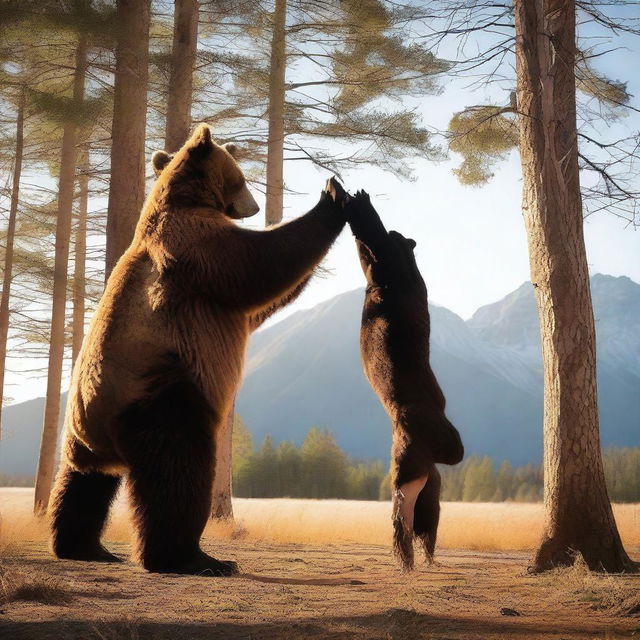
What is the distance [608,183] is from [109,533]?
22.5ft

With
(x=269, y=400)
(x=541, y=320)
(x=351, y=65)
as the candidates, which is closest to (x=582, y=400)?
(x=541, y=320)

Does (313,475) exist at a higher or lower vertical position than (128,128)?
lower

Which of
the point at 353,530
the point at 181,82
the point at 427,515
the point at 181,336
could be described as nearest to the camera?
the point at 427,515

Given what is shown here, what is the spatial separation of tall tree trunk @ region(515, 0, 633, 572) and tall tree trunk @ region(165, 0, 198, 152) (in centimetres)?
443

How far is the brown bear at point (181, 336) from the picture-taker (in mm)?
4082

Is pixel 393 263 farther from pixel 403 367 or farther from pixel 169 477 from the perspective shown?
pixel 169 477

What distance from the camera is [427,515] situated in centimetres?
362

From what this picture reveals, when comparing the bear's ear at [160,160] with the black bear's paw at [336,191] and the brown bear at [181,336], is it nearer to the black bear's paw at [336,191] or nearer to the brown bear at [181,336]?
the brown bear at [181,336]

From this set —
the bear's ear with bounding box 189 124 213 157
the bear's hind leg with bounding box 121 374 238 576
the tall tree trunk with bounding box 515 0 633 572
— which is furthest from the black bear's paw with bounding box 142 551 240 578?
the tall tree trunk with bounding box 515 0 633 572

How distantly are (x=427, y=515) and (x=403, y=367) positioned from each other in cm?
75

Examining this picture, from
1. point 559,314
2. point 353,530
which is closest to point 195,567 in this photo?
point 559,314

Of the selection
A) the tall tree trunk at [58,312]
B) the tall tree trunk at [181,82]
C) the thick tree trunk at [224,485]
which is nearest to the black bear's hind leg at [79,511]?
the thick tree trunk at [224,485]

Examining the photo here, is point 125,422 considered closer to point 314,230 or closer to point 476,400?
point 314,230

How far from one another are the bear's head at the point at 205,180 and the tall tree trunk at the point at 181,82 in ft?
15.9
